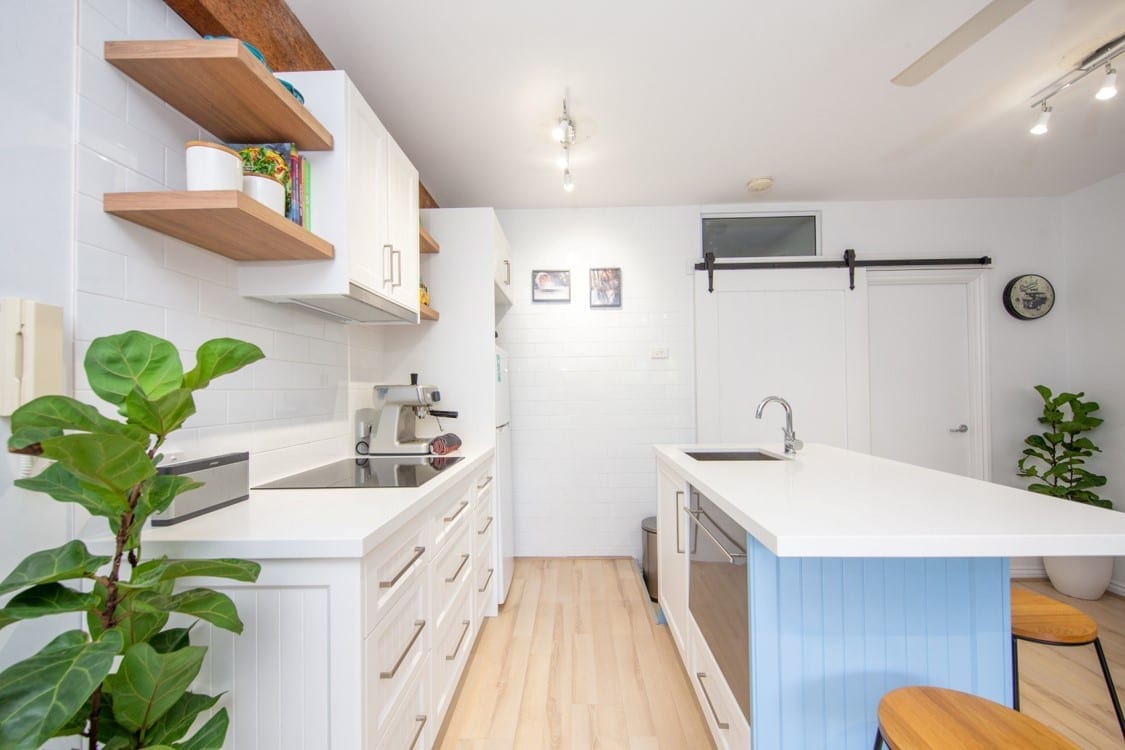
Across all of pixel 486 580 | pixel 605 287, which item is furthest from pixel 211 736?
pixel 605 287

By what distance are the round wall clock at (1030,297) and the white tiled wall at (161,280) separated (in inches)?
175

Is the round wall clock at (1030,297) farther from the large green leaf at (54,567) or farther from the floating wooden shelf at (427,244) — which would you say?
the large green leaf at (54,567)

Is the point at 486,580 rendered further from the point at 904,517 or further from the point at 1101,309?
the point at 1101,309

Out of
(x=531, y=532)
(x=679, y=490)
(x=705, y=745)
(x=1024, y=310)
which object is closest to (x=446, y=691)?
(x=705, y=745)

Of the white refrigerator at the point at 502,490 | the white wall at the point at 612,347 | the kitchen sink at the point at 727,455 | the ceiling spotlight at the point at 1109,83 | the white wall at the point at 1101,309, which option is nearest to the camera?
the ceiling spotlight at the point at 1109,83

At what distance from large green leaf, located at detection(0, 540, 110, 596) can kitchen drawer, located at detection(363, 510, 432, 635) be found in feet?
1.44

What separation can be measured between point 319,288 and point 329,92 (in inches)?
25.0

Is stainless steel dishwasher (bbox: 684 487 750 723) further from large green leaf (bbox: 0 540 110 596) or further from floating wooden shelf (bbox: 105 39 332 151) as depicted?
floating wooden shelf (bbox: 105 39 332 151)

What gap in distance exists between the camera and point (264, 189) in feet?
4.01

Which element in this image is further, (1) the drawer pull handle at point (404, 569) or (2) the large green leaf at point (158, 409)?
(1) the drawer pull handle at point (404, 569)

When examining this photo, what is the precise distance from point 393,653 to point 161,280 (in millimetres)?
1162

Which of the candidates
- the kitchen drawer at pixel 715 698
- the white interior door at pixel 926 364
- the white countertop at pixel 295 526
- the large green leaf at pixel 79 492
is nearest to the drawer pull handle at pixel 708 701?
the kitchen drawer at pixel 715 698

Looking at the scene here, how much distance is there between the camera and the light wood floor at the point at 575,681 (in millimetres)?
1591

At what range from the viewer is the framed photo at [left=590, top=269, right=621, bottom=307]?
3.23 m
